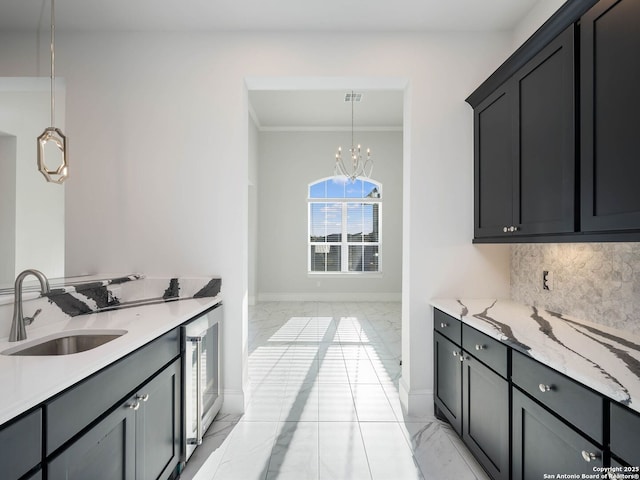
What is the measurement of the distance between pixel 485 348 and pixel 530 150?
1.16m

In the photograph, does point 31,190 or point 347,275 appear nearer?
point 31,190

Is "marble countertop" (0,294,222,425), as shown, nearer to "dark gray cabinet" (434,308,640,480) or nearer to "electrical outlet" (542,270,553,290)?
"dark gray cabinet" (434,308,640,480)

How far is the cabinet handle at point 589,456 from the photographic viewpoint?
107 cm

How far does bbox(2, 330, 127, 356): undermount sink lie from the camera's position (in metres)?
1.55

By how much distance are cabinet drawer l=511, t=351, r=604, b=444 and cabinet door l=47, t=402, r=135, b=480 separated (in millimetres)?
1696

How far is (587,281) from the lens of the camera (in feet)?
6.26

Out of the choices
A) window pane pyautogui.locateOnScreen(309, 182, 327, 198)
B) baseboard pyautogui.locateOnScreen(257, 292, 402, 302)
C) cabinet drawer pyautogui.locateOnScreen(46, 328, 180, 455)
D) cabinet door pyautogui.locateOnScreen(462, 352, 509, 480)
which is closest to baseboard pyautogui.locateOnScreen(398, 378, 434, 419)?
cabinet door pyautogui.locateOnScreen(462, 352, 509, 480)

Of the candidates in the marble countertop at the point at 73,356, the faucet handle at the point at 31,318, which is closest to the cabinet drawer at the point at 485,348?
Result: the marble countertop at the point at 73,356

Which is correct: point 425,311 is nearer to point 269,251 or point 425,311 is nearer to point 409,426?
point 409,426

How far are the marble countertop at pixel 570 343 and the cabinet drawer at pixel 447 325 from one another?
0.17ft

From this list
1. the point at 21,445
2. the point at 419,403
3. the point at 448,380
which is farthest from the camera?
the point at 419,403

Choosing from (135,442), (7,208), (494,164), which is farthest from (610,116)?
(7,208)

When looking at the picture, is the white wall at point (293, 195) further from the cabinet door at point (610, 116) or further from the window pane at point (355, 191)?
the cabinet door at point (610, 116)

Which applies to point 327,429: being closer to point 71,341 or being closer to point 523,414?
point 523,414
